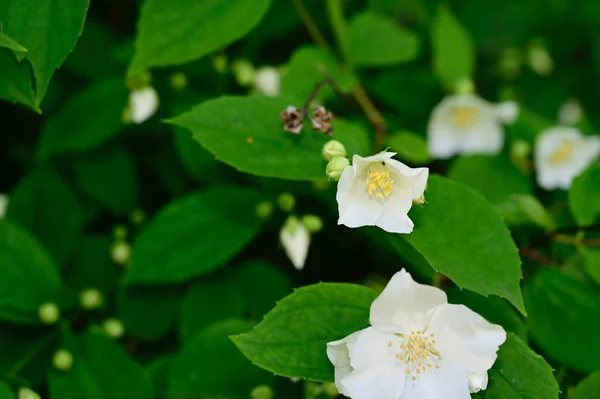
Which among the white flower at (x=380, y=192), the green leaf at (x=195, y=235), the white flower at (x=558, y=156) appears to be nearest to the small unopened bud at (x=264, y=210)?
the green leaf at (x=195, y=235)

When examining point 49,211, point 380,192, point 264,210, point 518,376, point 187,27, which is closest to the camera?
point 518,376

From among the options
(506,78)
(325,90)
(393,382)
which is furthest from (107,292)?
(506,78)

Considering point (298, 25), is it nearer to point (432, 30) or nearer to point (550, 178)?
point (432, 30)

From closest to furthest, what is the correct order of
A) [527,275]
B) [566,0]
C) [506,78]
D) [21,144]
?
[527,275], [21,144], [506,78], [566,0]

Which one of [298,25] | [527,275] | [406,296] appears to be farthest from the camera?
[298,25]

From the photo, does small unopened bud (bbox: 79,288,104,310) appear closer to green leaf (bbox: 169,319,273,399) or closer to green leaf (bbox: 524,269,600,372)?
green leaf (bbox: 169,319,273,399)

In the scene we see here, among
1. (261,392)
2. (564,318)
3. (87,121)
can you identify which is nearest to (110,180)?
(87,121)

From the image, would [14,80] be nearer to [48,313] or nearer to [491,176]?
[48,313]
